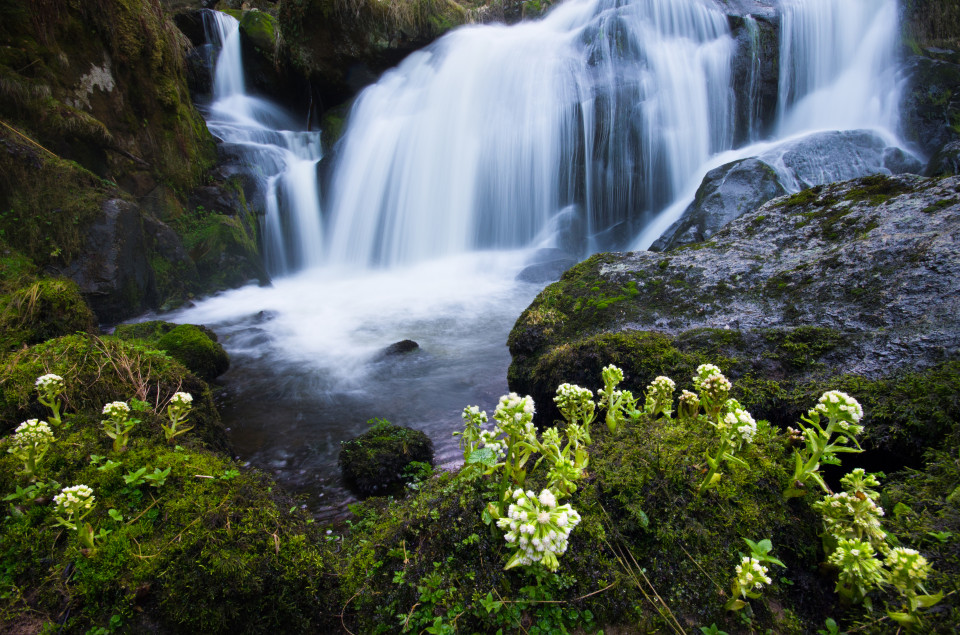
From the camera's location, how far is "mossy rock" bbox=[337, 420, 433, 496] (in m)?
4.26

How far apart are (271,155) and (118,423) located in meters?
14.6

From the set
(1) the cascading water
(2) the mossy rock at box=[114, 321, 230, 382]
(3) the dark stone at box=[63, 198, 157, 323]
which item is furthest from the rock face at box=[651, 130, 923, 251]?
(3) the dark stone at box=[63, 198, 157, 323]

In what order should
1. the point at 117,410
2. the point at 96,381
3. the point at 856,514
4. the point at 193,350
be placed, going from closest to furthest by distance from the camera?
1. the point at 856,514
2. the point at 117,410
3. the point at 96,381
4. the point at 193,350

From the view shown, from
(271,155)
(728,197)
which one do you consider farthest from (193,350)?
(271,155)

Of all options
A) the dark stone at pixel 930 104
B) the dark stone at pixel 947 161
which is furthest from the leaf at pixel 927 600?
the dark stone at pixel 930 104

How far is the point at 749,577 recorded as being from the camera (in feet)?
5.11

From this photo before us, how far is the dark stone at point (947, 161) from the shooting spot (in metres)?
9.20

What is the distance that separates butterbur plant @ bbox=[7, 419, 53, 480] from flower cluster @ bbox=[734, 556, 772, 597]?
3463 millimetres

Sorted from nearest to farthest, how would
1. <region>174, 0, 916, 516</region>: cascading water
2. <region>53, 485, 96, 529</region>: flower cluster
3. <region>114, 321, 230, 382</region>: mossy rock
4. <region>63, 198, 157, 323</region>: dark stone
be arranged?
<region>53, 485, 96, 529</region>: flower cluster, <region>114, 321, 230, 382</region>: mossy rock, <region>63, 198, 157, 323</region>: dark stone, <region>174, 0, 916, 516</region>: cascading water

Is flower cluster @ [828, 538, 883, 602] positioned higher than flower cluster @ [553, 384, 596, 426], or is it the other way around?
flower cluster @ [553, 384, 596, 426]

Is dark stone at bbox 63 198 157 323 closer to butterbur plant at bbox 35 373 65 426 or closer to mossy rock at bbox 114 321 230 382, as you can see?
mossy rock at bbox 114 321 230 382

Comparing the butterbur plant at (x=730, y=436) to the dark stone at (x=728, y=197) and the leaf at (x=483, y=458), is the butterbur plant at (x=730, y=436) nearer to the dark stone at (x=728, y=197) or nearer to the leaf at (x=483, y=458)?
the leaf at (x=483, y=458)

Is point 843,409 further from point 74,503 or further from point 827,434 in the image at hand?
point 74,503

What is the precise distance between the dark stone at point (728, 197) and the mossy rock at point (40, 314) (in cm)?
932
